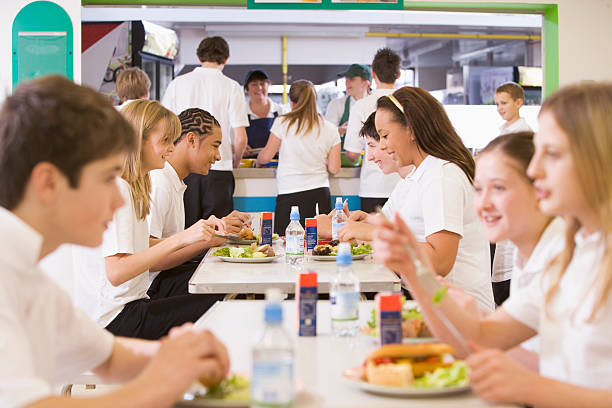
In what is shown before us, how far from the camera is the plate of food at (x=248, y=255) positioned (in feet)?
9.67

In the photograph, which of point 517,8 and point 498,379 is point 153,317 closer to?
point 498,379

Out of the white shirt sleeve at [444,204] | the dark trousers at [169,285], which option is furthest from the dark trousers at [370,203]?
the white shirt sleeve at [444,204]

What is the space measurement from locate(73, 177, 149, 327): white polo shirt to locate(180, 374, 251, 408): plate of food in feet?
4.71

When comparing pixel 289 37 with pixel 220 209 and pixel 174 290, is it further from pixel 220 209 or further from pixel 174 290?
pixel 174 290

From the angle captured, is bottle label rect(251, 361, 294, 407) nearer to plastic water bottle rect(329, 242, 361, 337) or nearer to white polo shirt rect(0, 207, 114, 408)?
white polo shirt rect(0, 207, 114, 408)

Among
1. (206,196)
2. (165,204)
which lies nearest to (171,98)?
(206,196)

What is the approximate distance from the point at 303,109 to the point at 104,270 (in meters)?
2.81

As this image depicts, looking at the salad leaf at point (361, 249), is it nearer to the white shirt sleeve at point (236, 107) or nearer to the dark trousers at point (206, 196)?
the dark trousers at point (206, 196)

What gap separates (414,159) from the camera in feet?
9.91

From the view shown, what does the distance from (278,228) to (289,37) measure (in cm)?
503

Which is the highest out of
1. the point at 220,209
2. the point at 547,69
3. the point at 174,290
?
the point at 547,69

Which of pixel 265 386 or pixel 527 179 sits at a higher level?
pixel 527 179

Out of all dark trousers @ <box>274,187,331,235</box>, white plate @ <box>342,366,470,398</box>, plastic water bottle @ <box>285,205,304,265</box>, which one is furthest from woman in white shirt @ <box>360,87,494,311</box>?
dark trousers @ <box>274,187,331,235</box>

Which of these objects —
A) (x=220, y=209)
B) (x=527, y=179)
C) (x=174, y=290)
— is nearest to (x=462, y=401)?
(x=527, y=179)
